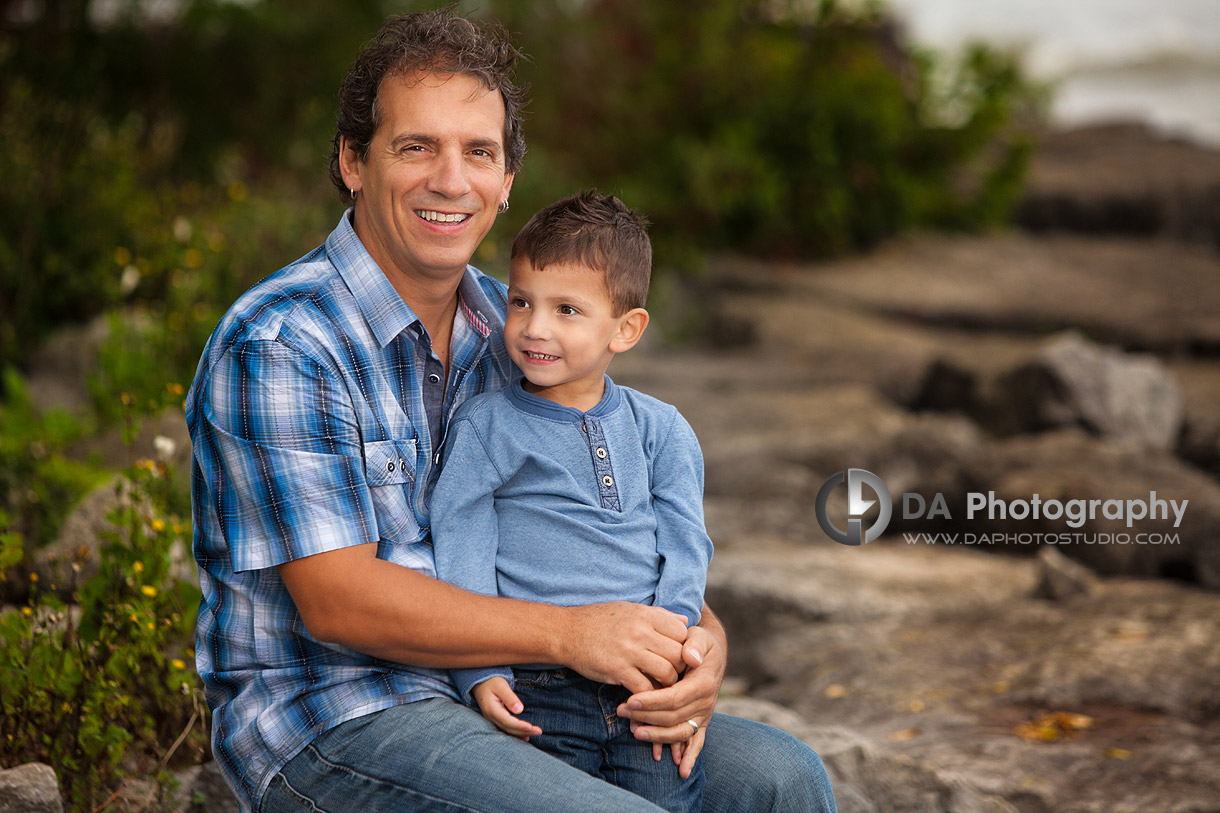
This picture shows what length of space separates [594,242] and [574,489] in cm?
49

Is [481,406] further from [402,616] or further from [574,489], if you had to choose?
[402,616]

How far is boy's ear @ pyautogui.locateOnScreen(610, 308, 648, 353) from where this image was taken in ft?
7.47

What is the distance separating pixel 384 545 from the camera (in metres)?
2.03

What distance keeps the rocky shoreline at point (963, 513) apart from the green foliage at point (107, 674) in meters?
0.22

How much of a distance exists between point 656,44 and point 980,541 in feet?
24.2

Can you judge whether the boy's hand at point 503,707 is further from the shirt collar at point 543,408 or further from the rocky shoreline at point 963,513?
the rocky shoreline at point 963,513

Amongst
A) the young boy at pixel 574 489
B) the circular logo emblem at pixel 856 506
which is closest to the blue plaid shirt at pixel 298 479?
the young boy at pixel 574 489

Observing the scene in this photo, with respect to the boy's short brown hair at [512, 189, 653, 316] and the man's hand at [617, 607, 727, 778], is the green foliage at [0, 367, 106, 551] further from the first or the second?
the man's hand at [617, 607, 727, 778]

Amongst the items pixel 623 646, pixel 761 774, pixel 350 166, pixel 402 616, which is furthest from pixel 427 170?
pixel 761 774

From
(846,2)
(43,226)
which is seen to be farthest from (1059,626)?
(846,2)

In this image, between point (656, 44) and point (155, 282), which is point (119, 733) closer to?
point (155, 282)

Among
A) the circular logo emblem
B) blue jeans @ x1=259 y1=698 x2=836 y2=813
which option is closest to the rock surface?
blue jeans @ x1=259 y1=698 x2=836 y2=813

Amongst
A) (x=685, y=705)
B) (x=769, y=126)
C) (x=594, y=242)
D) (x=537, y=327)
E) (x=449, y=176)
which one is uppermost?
(x=769, y=126)

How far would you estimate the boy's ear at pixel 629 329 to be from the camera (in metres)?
2.28
